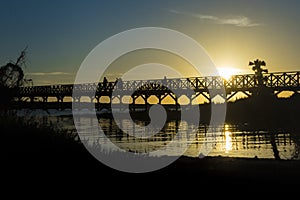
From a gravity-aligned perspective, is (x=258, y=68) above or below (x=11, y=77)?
above

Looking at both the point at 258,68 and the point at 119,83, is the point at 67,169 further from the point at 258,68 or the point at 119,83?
the point at 119,83

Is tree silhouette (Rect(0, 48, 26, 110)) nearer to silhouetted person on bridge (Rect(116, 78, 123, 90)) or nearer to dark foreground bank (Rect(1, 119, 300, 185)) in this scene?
dark foreground bank (Rect(1, 119, 300, 185))

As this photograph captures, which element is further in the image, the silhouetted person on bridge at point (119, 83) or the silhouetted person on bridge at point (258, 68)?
the silhouetted person on bridge at point (119, 83)

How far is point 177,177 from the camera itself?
9.41 m

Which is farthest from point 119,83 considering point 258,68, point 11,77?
point 11,77

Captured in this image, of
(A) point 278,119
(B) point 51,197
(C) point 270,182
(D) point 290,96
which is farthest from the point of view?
(D) point 290,96

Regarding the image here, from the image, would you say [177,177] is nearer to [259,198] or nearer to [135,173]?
[135,173]

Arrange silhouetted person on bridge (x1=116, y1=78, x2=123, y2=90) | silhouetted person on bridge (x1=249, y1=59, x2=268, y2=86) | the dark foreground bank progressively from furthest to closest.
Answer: silhouetted person on bridge (x1=116, y1=78, x2=123, y2=90) → silhouetted person on bridge (x1=249, y1=59, x2=268, y2=86) → the dark foreground bank

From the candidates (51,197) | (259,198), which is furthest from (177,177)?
(51,197)

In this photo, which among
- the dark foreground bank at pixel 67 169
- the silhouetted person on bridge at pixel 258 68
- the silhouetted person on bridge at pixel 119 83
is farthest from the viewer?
the silhouetted person on bridge at pixel 119 83

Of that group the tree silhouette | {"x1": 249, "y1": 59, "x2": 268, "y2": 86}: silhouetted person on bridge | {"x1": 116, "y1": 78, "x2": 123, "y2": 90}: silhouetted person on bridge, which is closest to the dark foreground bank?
the tree silhouette

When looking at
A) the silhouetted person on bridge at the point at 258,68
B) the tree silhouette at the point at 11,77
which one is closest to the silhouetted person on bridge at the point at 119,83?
the silhouetted person on bridge at the point at 258,68

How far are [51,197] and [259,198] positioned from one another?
11.4 feet

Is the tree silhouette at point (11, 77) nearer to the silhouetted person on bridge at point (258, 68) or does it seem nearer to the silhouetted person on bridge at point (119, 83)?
the silhouetted person on bridge at point (258, 68)
